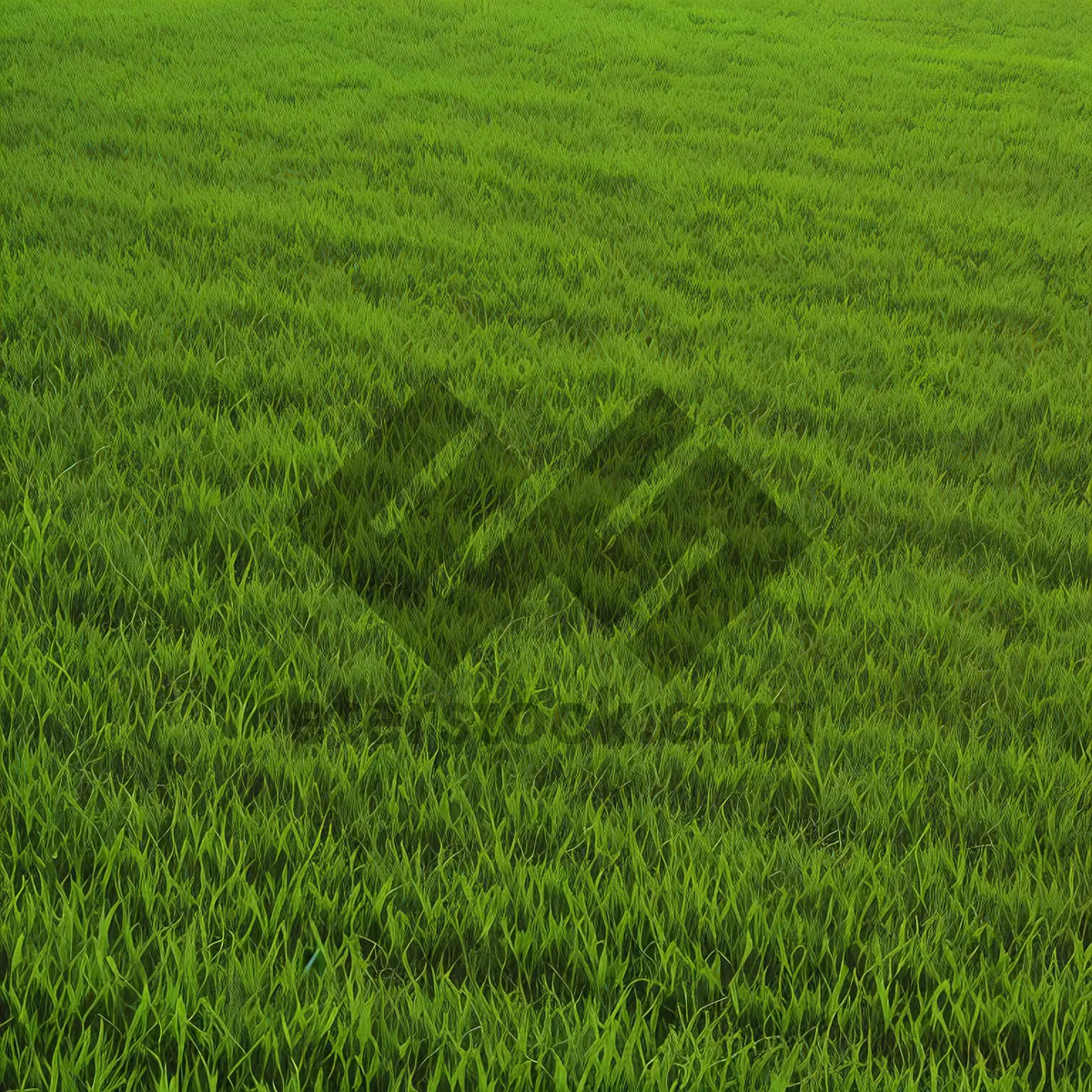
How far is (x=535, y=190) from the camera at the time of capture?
6.64 m

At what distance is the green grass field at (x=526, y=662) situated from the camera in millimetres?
1642

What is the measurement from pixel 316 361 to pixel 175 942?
111 inches

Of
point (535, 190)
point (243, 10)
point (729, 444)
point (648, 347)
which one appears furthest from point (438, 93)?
point (729, 444)

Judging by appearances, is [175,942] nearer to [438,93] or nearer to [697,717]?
[697,717]

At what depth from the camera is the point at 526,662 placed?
8.35 ft
